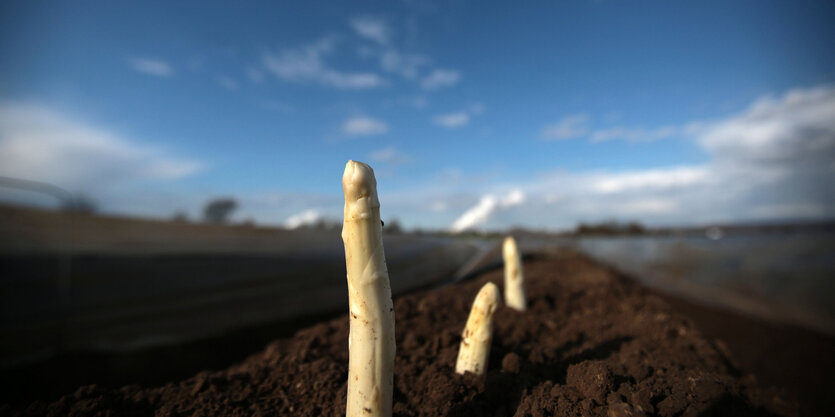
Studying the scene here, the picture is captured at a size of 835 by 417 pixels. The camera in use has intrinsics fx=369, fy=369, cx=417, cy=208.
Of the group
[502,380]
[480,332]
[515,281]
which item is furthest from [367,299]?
[515,281]

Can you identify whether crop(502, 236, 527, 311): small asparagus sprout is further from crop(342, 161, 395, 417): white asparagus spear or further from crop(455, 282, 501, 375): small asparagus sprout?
crop(342, 161, 395, 417): white asparagus spear

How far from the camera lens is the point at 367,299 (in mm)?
1411

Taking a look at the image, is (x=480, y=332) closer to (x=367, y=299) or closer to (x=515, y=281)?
Answer: (x=367, y=299)

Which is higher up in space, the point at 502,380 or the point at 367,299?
the point at 367,299

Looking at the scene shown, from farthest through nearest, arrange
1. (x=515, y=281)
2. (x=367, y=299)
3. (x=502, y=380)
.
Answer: (x=515, y=281) → (x=502, y=380) → (x=367, y=299)

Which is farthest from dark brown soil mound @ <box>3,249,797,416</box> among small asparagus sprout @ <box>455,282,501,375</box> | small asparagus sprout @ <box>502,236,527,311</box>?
small asparagus sprout @ <box>502,236,527,311</box>

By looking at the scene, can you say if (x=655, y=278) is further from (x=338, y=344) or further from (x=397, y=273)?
(x=338, y=344)

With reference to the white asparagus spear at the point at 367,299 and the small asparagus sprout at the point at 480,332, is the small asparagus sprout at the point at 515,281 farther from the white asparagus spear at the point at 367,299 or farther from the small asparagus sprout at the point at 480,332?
the white asparagus spear at the point at 367,299

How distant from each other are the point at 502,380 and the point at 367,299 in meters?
1.23

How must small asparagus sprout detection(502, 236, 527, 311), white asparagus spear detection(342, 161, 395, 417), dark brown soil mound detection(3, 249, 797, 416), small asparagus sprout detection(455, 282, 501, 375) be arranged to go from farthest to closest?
small asparagus sprout detection(502, 236, 527, 311)
small asparagus sprout detection(455, 282, 501, 375)
dark brown soil mound detection(3, 249, 797, 416)
white asparagus spear detection(342, 161, 395, 417)

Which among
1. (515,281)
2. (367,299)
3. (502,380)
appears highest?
(367,299)

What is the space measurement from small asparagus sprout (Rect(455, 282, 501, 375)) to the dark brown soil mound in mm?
91

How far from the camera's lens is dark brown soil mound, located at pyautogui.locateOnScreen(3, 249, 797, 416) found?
184 centimetres

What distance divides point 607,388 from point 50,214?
777cm
